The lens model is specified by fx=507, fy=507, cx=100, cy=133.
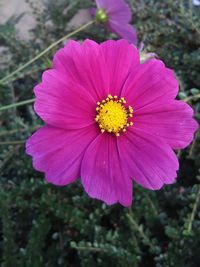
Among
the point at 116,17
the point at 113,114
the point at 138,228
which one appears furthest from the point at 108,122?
the point at 116,17

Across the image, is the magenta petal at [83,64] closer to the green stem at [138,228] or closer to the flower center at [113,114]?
the flower center at [113,114]

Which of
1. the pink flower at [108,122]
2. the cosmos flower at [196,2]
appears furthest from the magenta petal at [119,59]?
the cosmos flower at [196,2]

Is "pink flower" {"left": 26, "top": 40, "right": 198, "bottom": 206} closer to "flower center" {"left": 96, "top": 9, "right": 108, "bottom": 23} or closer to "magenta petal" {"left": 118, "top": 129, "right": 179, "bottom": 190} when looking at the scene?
"magenta petal" {"left": 118, "top": 129, "right": 179, "bottom": 190}

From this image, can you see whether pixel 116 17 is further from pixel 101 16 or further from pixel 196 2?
pixel 196 2

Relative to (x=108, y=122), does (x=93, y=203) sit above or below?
below

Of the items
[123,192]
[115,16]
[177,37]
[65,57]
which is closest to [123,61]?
[65,57]

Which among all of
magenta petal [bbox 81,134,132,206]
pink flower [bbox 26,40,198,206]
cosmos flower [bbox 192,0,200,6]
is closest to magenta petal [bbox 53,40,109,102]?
pink flower [bbox 26,40,198,206]

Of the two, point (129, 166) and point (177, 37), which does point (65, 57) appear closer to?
point (129, 166)
